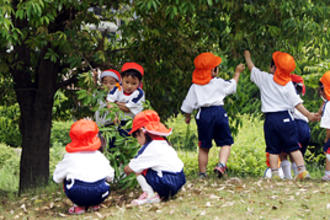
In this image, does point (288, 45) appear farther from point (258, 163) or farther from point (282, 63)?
point (258, 163)

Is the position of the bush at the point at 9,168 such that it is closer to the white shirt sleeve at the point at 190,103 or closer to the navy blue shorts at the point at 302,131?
the white shirt sleeve at the point at 190,103

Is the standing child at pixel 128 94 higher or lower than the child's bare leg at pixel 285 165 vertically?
higher

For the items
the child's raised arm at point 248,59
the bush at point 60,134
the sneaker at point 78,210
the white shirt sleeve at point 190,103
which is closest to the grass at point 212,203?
the sneaker at point 78,210

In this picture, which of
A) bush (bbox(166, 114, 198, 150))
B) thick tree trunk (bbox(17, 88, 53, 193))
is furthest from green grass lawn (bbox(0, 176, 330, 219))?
bush (bbox(166, 114, 198, 150))

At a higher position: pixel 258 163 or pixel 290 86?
pixel 290 86

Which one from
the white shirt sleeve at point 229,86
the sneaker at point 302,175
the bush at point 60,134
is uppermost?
the white shirt sleeve at point 229,86

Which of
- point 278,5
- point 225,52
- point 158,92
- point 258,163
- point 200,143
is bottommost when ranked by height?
point 258,163

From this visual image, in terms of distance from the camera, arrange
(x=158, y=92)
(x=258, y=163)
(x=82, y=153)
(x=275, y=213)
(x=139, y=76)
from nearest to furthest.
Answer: (x=275, y=213), (x=82, y=153), (x=139, y=76), (x=158, y=92), (x=258, y=163)

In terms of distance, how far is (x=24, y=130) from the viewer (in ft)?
26.9

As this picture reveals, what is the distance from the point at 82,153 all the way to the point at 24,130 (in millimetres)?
3070

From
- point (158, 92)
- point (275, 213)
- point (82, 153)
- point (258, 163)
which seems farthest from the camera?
point (258, 163)

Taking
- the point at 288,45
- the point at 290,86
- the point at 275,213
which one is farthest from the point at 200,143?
the point at 275,213

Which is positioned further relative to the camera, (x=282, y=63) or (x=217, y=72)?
(x=217, y=72)

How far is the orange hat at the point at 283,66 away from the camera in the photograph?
6852 mm
